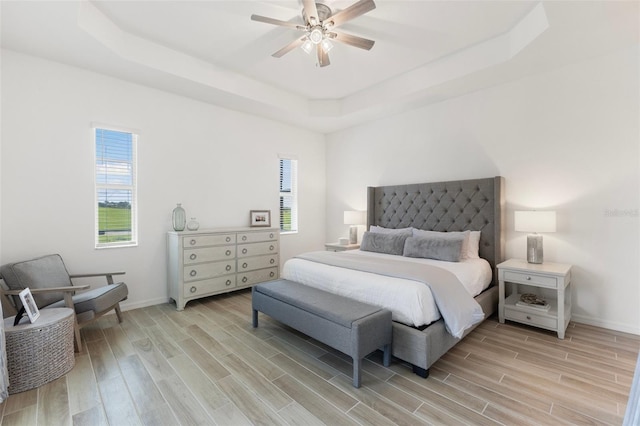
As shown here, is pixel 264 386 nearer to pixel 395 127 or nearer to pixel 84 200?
pixel 84 200

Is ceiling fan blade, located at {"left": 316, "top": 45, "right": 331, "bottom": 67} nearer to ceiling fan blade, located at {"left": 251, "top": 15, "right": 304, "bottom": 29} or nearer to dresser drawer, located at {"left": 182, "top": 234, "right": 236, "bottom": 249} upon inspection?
ceiling fan blade, located at {"left": 251, "top": 15, "right": 304, "bottom": 29}

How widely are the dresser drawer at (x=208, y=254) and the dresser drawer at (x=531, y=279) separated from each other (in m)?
3.54

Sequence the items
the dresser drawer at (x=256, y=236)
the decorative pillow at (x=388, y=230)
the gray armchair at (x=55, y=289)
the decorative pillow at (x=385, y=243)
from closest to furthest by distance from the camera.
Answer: the gray armchair at (x=55, y=289)
the decorative pillow at (x=385, y=243)
the decorative pillow at (x=388, y=230)
the dresser drawer at (x=256, y=236)

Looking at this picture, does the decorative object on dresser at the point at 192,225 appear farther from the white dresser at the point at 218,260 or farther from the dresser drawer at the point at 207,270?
the dresser drawer at the point at 207,270

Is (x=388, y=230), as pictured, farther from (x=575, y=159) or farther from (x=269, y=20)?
(x=269, y=20)

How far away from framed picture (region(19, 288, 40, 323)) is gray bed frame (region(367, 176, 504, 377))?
9.43 ft

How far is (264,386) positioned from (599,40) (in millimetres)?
4397

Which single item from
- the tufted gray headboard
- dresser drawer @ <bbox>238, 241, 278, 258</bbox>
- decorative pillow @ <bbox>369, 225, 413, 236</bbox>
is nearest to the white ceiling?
the tufted gray headboard

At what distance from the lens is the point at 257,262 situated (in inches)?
180

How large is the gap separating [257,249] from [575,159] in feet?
14.0

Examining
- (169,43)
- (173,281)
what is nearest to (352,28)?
(169,43)

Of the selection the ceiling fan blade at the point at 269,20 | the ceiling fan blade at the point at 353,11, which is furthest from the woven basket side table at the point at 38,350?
the ceiling fan blade at the point at 353,11

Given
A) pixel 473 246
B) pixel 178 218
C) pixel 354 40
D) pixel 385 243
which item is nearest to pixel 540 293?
pixel 473 246

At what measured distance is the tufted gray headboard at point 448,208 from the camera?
370 cm
